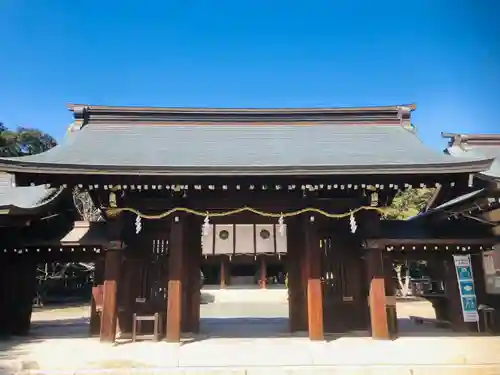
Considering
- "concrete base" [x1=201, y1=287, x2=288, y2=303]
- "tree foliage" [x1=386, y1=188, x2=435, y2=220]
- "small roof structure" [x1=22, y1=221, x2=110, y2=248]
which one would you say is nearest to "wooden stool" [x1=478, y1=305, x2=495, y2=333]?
"small roof structure" [x1=22, y1=221, x2=110, y2=248]

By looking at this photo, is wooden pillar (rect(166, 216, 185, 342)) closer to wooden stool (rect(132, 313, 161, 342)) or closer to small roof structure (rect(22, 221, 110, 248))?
wooden stool (rect(132, 313, 161, 342))

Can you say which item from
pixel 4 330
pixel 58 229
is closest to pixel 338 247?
pixel 58 229

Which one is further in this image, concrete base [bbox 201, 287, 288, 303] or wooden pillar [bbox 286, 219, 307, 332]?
concrete base [bbox 201, 287, 288, 303]

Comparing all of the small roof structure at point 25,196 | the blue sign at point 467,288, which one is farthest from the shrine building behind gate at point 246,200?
the blue sign at point 467,288

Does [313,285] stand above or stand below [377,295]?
above

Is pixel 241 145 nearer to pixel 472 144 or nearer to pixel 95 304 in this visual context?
pixel 95 304

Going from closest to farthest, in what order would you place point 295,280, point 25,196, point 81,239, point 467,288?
1. point 81,239
2. point 467,288
3. point 295,280
4. point 25,196

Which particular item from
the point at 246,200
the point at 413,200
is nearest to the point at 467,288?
the point at 246,200

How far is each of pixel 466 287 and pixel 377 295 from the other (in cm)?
305

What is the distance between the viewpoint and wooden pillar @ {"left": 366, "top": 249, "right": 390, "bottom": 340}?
9.16 metres

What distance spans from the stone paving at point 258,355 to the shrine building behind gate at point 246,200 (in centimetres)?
71

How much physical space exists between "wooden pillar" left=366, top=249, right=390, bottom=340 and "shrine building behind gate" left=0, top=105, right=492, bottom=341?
0.08ft

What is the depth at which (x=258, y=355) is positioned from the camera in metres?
7.66

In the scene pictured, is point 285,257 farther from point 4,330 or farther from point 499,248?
point 4,330
